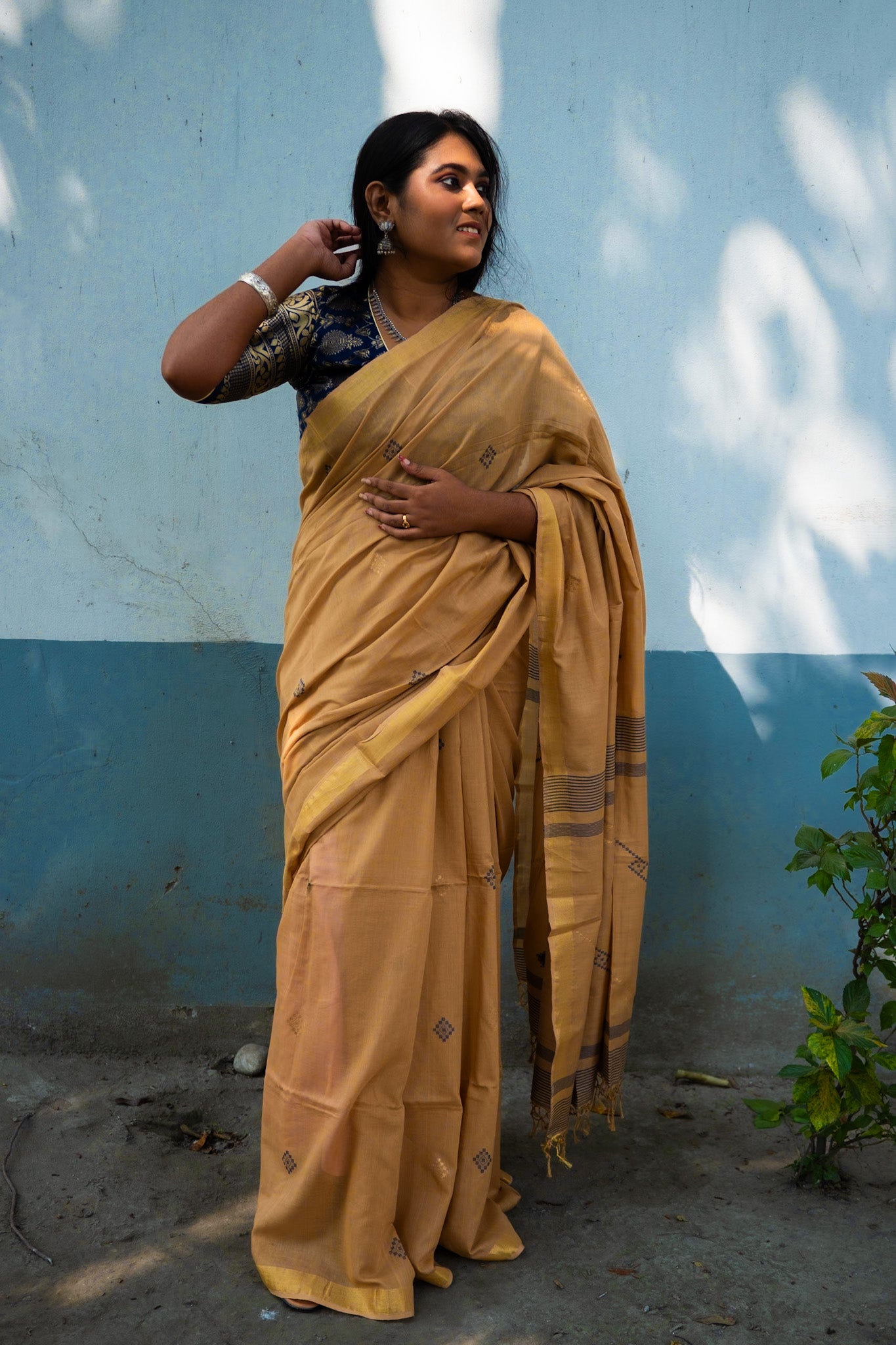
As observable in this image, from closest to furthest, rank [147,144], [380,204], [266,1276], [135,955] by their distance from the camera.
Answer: [266,1276]
[380,204]
[147,144]
[135,955]

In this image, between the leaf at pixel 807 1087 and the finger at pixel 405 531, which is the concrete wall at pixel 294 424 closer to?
the leaf at pixel 807 1087

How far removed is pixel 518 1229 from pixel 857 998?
876mm

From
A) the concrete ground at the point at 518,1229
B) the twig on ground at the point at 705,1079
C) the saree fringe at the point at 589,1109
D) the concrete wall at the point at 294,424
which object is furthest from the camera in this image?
the twig on ground at the point at 705,1079

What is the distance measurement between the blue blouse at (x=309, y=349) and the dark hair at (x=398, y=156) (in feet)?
0.26

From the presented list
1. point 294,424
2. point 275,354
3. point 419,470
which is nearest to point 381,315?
point 275,354

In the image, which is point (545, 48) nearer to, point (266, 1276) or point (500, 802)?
point (500, 802)

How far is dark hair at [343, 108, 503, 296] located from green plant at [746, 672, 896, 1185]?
4.27 ft

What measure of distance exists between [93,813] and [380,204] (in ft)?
5.69

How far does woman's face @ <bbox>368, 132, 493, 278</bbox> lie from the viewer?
2076mm

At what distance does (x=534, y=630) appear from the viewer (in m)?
2.17

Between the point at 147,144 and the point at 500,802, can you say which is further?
the point at 147,144

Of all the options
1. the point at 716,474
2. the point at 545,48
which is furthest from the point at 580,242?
the point at 716,474

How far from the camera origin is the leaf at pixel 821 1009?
7.14 ft

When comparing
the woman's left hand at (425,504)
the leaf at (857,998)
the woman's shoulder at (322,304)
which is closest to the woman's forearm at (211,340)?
the woman's shoulder at (322,304)
